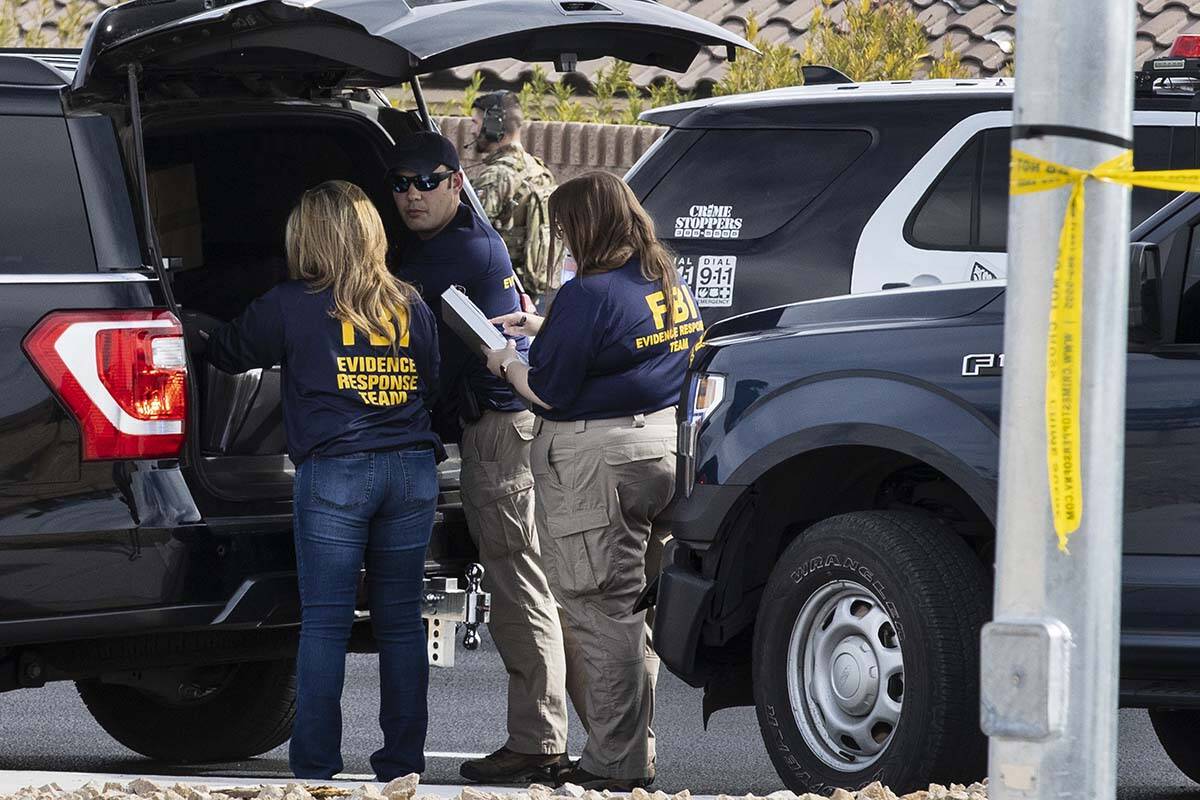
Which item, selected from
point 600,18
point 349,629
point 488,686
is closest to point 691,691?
point 488,686

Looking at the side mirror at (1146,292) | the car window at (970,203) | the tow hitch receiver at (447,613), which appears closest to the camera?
the side mirror at (1146,292)

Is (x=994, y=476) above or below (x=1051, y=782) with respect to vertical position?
above

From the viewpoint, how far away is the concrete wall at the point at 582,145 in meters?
12.7

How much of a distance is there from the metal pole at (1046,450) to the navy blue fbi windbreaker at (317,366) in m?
2.81

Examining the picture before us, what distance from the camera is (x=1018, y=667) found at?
2.86 metres

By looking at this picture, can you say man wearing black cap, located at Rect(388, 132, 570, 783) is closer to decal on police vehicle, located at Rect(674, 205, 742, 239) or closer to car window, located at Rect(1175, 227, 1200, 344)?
car window, located at Rect(1175, 227, 1200, 344)

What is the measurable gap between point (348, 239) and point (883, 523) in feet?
5.05

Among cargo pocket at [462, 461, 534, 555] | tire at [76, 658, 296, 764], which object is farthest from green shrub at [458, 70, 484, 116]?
cargo pocket at [462, 461, 534, 555]

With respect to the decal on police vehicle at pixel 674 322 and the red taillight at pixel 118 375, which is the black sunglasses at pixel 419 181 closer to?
the decal on police vehicle at pixel 674 322

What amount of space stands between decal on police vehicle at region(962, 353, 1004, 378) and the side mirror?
348 millimetres

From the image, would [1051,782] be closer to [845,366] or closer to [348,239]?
[845,366]

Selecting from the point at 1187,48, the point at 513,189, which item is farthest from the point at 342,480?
the point at 513,189

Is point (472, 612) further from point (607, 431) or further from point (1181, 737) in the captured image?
point (1181, 737)

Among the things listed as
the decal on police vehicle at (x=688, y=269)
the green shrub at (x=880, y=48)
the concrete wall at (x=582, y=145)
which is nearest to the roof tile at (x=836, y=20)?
the green shrub at (x=880, y=48)
